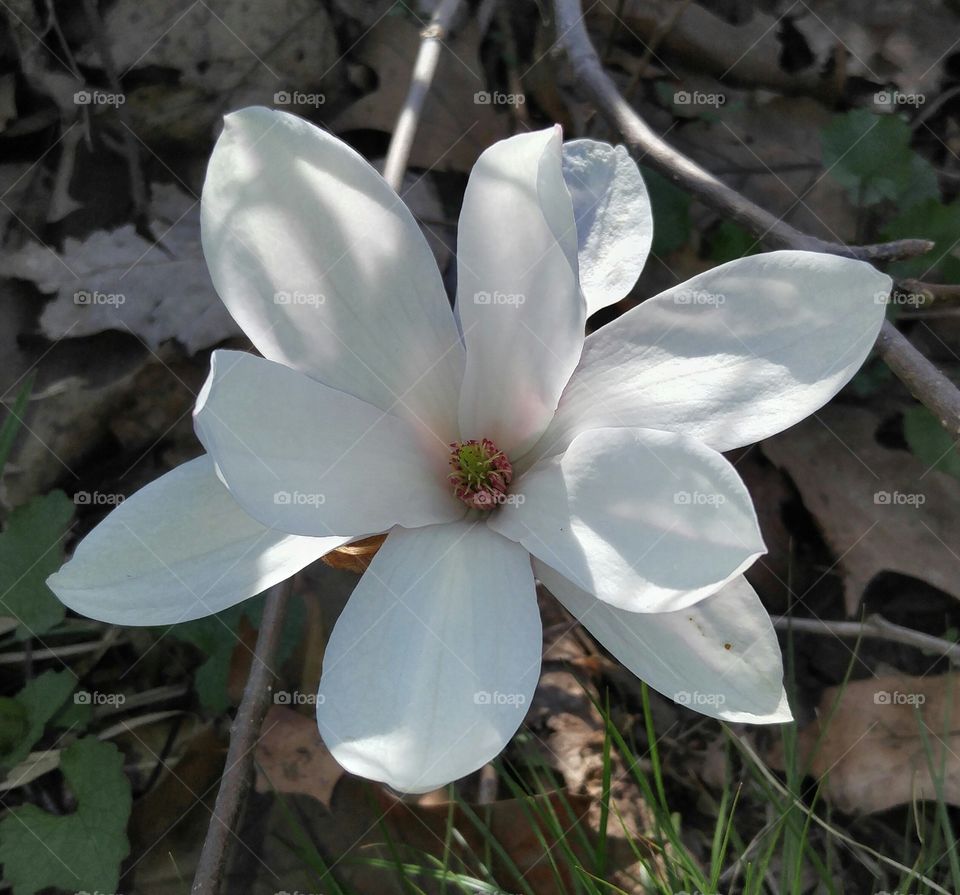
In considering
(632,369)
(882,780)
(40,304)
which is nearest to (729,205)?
(632,369)

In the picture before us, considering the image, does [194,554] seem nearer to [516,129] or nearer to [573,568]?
[573,568]

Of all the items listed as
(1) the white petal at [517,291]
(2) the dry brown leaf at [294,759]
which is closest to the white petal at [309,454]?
(1) the white petal at [517,291]

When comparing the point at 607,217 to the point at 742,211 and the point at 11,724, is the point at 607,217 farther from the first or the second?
the point at 11,724

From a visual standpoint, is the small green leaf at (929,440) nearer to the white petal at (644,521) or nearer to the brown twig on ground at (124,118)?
the white petal at (644,521)

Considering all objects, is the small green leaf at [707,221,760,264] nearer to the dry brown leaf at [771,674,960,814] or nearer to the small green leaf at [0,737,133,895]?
the dry brown leaf at [771,674,960,814]

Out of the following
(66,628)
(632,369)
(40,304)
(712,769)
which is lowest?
(712,769)

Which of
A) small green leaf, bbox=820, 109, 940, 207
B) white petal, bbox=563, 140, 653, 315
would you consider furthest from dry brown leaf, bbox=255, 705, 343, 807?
small green leaf, bbox=820, 109, 940, 207
